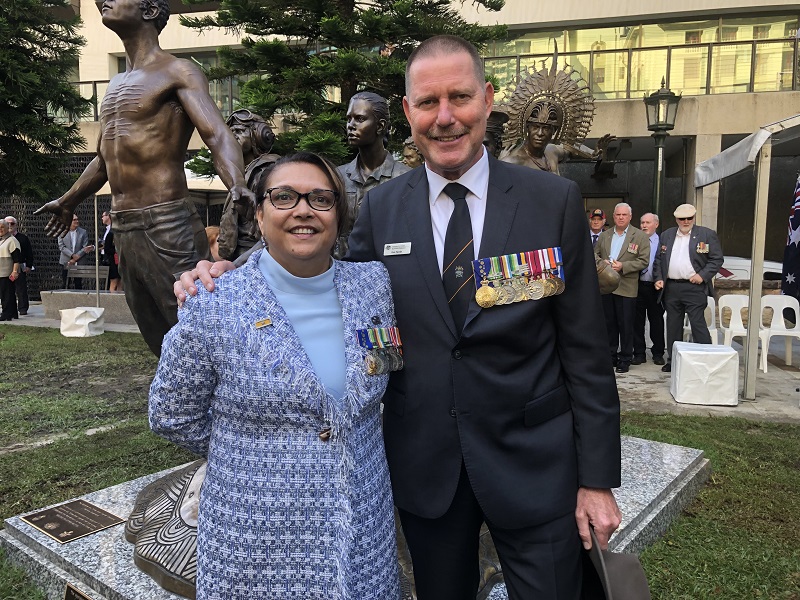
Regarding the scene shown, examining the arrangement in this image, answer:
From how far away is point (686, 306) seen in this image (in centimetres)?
804

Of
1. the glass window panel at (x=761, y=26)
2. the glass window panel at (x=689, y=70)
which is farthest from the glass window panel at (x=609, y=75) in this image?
the glass window panel at (x=761, y=26)

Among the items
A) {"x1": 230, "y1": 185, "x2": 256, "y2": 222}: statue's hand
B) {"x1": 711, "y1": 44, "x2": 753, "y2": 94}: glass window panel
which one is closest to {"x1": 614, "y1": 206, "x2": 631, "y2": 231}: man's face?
{"x1": 230, "y1": 185, "x2": 256, "y2": 222}: statue's hand

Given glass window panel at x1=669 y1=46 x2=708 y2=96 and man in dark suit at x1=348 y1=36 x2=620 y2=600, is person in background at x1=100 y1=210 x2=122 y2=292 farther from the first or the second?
glass window panel at x1=669 y1=46 x2=708 y2=96

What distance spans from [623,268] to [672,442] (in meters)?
3.26

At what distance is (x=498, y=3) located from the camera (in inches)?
443

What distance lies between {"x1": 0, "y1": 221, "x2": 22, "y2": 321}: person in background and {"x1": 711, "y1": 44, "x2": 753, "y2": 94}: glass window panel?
1550cm

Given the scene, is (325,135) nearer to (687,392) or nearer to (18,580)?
(687,392)

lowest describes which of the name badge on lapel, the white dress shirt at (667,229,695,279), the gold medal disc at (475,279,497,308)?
the white dress shirt at (667,229,695,279)

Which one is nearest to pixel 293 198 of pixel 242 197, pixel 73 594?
pixel 242 197

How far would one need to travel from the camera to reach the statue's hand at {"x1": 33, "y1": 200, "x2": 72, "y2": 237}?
331cm

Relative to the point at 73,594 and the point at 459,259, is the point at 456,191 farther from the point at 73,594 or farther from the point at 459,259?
the point at 73,594

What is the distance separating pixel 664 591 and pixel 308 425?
2522 mm

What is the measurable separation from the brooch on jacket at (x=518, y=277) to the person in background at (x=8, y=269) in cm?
1328

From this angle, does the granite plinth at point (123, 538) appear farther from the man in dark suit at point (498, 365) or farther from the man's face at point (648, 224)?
the man's face at point (648, 224)
